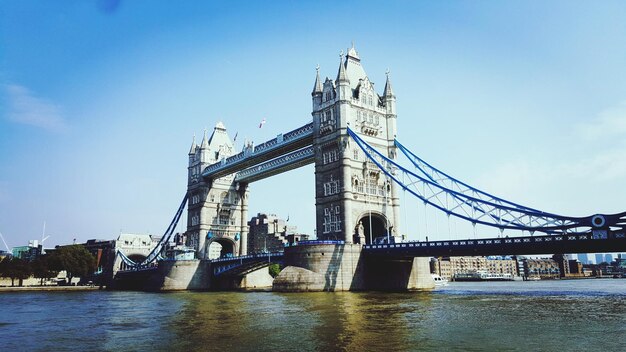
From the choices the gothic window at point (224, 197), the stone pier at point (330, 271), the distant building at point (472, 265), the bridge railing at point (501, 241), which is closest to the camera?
the bridge railing at point (501, 241)

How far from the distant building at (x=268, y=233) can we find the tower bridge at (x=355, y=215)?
32522mm

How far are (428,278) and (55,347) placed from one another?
165 ft

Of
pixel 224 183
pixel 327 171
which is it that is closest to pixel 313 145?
pixel 327 171

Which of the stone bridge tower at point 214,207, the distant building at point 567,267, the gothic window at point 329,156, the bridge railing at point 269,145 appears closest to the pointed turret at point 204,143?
the stone bridge tower at point 214,207

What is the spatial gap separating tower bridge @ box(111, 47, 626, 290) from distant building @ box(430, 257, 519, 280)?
104 m

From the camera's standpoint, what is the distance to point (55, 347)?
69.8 feet

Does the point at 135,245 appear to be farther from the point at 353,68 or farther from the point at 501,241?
the point at 501,241

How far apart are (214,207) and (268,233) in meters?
36.3

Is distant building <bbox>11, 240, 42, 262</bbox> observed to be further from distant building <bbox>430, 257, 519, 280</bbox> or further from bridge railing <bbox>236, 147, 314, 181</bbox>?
distant building <bbox>430, 257, 519, 280</bbox>

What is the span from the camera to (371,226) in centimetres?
6694

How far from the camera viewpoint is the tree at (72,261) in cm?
9675

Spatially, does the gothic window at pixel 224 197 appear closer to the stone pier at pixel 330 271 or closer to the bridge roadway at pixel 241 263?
the bridge roadway at pixel 241 263

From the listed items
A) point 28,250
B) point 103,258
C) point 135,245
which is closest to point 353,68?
point 135,245

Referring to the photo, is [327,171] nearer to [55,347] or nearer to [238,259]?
[238,259]
